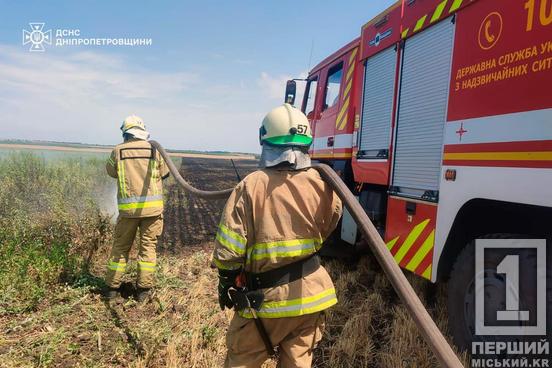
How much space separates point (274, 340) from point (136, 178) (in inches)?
112

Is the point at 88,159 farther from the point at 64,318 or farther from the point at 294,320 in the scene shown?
the point at 294,320

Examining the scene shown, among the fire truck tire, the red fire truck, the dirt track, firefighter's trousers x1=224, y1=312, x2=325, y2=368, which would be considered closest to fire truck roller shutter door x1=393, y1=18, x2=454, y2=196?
the red fire truck

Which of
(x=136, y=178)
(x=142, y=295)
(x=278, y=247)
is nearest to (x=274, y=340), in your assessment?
(x=278, y=247)

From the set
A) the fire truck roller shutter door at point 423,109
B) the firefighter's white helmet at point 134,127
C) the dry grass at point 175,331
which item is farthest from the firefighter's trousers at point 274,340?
the firefighter's white helmet at point 134,127

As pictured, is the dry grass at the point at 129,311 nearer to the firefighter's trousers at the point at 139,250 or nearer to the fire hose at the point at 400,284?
the firefighter's trousers at the point at 139,250

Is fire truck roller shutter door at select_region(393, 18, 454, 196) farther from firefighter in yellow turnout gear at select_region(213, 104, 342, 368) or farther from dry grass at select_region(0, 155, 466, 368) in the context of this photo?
firefighter in yellow turnout gear at select_region(213, 104, 342, 368)

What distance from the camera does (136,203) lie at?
435 centimetres

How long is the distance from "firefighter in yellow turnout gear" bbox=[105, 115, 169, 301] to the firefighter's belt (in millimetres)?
2488

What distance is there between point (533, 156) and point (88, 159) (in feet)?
52.0

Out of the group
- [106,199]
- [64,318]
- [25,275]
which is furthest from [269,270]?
[106,199]

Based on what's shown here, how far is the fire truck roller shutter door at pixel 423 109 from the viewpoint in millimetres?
3217

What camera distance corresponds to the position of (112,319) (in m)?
3.76

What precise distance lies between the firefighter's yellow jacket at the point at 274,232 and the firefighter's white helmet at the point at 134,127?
283 cm

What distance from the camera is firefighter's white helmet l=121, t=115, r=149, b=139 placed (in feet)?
14.7
